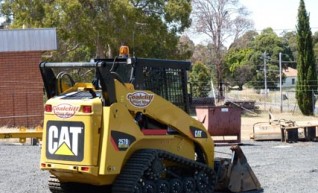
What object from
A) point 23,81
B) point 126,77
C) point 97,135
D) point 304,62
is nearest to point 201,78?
point 304,62

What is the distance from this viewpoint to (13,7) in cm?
3803

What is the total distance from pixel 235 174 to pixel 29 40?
18.1 metres

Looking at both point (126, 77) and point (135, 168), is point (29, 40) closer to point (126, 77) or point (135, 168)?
point (126, 77)

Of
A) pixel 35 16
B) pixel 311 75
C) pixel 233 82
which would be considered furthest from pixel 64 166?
pixel 233 82

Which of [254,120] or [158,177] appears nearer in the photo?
[158,177]

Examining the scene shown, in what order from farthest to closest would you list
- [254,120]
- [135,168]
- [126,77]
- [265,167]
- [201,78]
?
1. [201,78]
2. [254,120]
3. [265,167]
4. [126,77]
5. [135,168]

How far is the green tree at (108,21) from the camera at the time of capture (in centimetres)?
3441

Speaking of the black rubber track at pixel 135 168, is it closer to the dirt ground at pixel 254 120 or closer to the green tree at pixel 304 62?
the dirt ground at pixel 254 120

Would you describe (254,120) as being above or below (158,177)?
below

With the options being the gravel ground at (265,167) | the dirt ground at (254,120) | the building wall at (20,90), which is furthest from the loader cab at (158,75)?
the building wall at (20,90)

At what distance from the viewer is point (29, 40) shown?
1046 inches

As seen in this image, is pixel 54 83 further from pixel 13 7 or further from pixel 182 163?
pixel 13 7

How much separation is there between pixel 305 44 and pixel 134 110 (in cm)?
3875

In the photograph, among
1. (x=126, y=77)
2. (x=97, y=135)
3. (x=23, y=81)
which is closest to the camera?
(x=97, y=135)
